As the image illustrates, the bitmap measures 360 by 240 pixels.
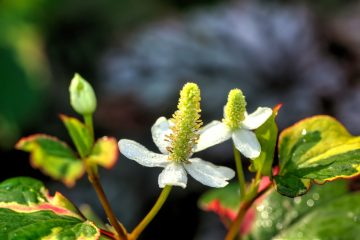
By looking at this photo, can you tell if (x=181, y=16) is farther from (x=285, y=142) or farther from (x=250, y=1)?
(x=285, y=142)

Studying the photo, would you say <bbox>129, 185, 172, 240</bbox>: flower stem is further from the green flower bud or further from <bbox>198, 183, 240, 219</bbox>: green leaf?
<bbox>198, 183, 240, 219</bbox>: green leaf

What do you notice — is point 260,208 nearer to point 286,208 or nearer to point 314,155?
point 286,208

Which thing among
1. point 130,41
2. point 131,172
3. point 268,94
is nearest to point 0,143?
point 131,172

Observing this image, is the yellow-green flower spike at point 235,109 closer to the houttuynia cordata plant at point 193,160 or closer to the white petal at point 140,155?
the houttuynia cordata plant at point 193,160

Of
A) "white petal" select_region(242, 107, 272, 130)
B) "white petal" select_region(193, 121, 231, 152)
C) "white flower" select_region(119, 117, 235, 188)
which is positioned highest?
"white petal" select_region(242, 107, 272, 130)

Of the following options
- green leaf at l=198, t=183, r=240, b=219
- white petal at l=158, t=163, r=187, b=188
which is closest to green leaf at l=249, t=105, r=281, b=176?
white petal at l=158, t=163, r=187, b=188

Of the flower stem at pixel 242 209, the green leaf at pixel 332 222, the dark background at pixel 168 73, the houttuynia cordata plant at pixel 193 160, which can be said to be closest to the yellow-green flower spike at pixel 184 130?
the houttuynia cordata plant at pixel 193 160
